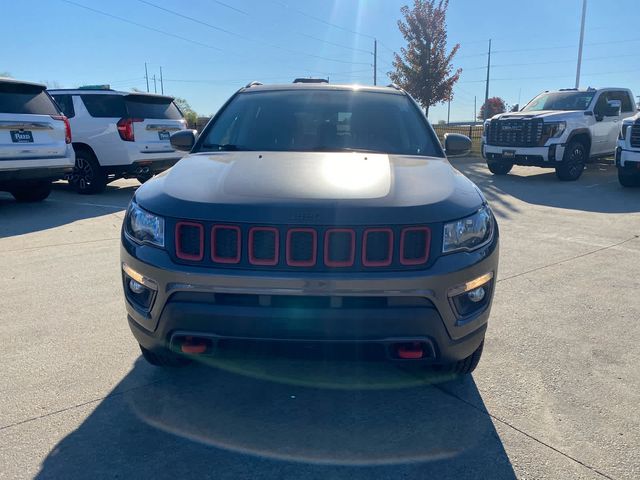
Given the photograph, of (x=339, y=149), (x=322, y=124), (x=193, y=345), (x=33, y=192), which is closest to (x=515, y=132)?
(x=322, y=124)

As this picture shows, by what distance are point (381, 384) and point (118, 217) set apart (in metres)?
5.82

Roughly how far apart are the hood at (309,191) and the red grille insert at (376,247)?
1.9 inches

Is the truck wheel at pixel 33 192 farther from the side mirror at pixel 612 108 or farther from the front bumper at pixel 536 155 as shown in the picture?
the side mirror at pixel 612 108

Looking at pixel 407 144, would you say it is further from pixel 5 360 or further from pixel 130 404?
pixel 5 360

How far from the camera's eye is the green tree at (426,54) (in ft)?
71.8

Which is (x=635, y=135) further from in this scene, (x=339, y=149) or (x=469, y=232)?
(x=469, y=232)

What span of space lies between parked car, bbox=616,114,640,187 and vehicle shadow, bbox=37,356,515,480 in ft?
29.1

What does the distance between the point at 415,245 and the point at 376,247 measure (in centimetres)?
18

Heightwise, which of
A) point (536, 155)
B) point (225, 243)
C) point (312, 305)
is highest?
point (225, 243)

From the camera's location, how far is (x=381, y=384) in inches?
111

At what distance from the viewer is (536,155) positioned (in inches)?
449

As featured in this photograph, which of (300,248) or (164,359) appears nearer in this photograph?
(300,248)

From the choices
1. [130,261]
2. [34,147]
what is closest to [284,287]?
[130,261]

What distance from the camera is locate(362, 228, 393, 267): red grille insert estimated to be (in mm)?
2146
